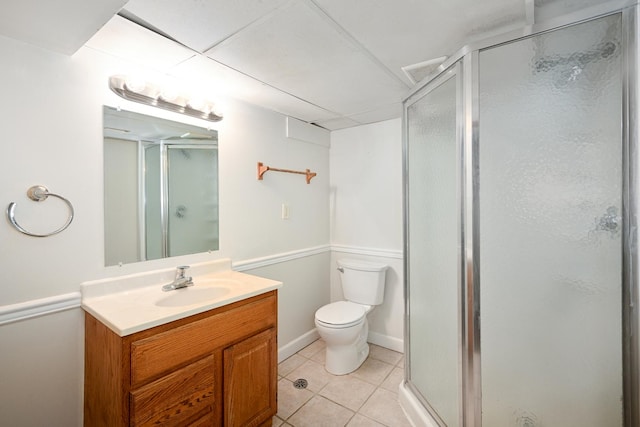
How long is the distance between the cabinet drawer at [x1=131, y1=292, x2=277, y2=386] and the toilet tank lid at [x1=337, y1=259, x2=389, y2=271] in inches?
40.3

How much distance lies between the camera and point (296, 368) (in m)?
2.19

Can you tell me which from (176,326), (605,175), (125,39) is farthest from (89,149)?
(605,175)

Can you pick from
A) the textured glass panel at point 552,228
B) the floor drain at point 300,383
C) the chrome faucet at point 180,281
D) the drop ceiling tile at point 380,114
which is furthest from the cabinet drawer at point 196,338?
the drop ceiling tile at point 380,114

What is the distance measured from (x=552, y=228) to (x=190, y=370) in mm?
1632

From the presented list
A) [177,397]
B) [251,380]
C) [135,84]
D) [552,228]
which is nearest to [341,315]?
[251,380]

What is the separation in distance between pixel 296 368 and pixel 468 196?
6.07ft

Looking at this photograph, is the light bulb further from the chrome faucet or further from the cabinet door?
the cabinet door

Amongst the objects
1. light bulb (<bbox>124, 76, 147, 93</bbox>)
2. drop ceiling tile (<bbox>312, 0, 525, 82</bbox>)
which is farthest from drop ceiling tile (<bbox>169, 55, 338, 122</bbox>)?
drop ceiling tile (<bbox>312, 0, 525, 82</bbox>)

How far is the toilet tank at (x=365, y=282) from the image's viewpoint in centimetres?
238

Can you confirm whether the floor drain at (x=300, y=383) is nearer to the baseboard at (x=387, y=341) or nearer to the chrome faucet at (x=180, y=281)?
the baseboard at (x=387, y=341)

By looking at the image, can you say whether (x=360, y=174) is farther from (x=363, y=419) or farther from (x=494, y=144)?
(x=363, y=419)

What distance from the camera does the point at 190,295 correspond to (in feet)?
5.06

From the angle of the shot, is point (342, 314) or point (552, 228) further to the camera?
point (342, 314)

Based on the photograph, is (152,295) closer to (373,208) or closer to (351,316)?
(351,316)
